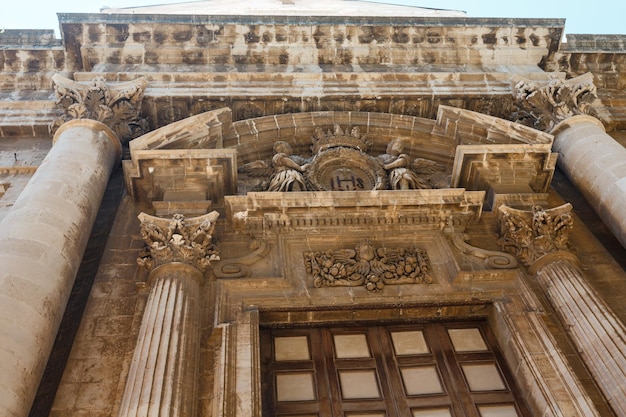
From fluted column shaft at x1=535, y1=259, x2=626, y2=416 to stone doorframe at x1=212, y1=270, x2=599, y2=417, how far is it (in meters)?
0.31

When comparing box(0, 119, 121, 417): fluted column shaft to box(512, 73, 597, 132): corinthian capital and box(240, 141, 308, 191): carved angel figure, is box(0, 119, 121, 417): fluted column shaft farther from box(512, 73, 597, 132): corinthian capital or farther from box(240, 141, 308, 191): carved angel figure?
box(512, 73, 597, 132): corinthian capital

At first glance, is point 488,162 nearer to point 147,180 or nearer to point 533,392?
point 533,392

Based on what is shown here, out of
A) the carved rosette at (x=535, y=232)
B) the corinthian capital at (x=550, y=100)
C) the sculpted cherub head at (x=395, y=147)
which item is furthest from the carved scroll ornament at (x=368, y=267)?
the corinthian capital at (x=550, y=100)

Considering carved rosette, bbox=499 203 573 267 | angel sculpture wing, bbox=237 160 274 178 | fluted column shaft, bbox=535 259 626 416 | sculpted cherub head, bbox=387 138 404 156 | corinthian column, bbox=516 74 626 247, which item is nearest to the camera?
fluted column shaft, bbox=535 259 626 416

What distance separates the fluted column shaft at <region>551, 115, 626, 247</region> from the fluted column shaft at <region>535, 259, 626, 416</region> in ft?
4.70

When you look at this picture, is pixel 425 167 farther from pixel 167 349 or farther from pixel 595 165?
pixel 167 349

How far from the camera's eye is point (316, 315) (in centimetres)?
890

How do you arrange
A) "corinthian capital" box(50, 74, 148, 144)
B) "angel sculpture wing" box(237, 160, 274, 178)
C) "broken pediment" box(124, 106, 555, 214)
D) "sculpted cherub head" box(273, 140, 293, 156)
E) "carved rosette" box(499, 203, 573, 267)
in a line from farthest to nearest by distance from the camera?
"sculpted cherub head" box(273, 140, 293, 156)
"angel sculpture wing" box(237, 160, 274, 178)
"corinthian capital" box(50, 74, 148, 144)
"broken pediment" box(124, 106, 555, 214)
"carved rosette" box(499, 203, 573, 267)

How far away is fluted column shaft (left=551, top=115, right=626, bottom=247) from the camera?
1002 cm

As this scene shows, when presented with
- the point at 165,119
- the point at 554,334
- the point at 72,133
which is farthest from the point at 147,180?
the point at 554,334

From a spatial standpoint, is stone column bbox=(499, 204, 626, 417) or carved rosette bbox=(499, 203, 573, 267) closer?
stone column bbox=(499, 204, 626, 417)

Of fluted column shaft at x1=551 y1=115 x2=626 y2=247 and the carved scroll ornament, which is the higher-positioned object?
fluted column shaft at x1=551 y1=115 x2=626 y2=247

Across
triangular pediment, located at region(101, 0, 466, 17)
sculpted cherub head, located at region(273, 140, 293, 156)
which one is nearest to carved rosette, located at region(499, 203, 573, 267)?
sculpted cherub head, located at region(273, 140, 293, 156)

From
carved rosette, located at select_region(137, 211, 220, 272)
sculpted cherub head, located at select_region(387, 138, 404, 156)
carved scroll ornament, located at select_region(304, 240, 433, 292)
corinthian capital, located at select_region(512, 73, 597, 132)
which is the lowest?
carved scroll ornament, located at select_region(304, 240, 433, 292)
